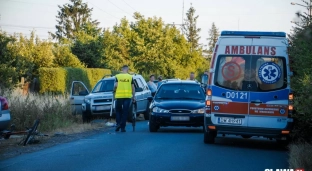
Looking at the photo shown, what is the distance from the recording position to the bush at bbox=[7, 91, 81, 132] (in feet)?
65.4

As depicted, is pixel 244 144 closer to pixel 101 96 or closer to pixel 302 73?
pixel 302 73

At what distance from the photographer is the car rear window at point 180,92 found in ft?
68.9

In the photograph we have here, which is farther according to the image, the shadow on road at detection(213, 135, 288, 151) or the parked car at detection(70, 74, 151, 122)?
the parked car at detection(70, 74, 151, 122)

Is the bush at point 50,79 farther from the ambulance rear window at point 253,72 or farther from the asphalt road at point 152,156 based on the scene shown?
the ambulance rear window at point 253,72

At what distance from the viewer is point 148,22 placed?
69938 millimetres

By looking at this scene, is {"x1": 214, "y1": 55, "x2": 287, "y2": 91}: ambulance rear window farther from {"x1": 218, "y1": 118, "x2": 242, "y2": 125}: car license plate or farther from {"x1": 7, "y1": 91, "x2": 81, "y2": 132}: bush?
{"x1": 7, "y1": 91, "x2": 81, "y2": 132}: bush

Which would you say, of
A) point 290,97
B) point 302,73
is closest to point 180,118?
point 290,97

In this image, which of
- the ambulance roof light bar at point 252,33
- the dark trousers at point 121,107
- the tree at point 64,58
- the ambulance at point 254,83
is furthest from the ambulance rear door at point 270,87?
the tree at point 64,58

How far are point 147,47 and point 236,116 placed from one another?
5259 centimetres

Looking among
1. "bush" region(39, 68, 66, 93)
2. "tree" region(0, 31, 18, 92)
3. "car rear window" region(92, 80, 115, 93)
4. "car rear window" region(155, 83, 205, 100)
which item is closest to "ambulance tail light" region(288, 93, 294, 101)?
"car rear window" region(155, 83, 205, 100)

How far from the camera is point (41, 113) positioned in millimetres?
21000

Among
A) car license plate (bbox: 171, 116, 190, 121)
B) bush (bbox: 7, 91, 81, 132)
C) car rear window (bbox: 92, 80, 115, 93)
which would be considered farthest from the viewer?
car rear window (bbox: 92, 80, 115, 93)

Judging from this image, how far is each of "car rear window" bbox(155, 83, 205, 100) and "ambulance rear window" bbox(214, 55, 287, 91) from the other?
19.0 feet

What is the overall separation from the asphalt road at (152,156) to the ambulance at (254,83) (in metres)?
0.60
